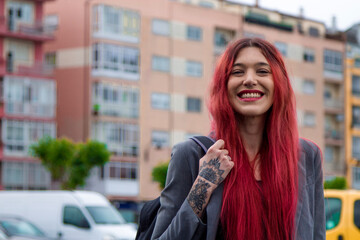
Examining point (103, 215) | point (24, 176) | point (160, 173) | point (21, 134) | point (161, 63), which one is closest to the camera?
point (103, 215)

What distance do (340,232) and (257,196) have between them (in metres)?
9.45

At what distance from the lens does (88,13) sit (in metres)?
62.2

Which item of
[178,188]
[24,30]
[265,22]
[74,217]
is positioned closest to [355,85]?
[265,22]

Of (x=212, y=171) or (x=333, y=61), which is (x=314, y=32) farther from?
(x=212, y=171)

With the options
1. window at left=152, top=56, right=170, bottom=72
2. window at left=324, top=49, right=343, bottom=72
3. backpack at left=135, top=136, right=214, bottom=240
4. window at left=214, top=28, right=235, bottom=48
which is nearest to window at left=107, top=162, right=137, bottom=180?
window at left=152, top=56, right=170, bottom=72

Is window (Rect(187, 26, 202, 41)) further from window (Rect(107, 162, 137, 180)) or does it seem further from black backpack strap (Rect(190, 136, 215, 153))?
black backpack strap (Rect(190, 136, 215, 153))

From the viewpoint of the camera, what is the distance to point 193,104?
219ft

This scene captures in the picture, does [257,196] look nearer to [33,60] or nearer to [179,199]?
[179,199]

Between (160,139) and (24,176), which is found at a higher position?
(160,139)

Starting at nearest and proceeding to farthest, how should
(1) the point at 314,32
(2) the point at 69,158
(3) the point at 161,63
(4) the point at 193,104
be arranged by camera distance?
(2) the point at 69,158
(3) the point at 161,63
(4) the point at 193,104
(1) the point at 314,32

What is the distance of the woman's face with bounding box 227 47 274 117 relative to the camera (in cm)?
350

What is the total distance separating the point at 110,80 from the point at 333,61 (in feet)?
80.4

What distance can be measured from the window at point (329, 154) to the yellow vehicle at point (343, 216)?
2508 inches

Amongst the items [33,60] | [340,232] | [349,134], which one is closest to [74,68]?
[33,60]
